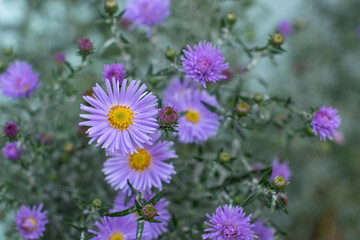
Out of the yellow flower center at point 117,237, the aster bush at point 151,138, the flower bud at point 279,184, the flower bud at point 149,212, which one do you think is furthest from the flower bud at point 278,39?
the yellow flower center at point 117,237

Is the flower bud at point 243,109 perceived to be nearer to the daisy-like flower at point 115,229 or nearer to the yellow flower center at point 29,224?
the daisy-like flower at point 115,229

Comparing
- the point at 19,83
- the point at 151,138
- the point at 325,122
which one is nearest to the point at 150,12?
the point at 19,83

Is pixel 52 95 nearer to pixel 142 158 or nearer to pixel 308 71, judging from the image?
pixel 142 158

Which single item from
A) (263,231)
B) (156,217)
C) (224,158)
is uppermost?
(224,158)

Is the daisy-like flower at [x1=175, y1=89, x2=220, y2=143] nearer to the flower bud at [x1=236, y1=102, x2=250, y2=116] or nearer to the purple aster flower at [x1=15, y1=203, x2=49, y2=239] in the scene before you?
the flower bud at [x1=236, y1=102, x2=250, y2=116]

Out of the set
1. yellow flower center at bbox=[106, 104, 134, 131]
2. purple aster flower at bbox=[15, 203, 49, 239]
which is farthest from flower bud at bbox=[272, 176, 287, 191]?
purple aster flower at bbox=[15, 203, 49, 239]

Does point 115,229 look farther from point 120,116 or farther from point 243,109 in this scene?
point 243,109
